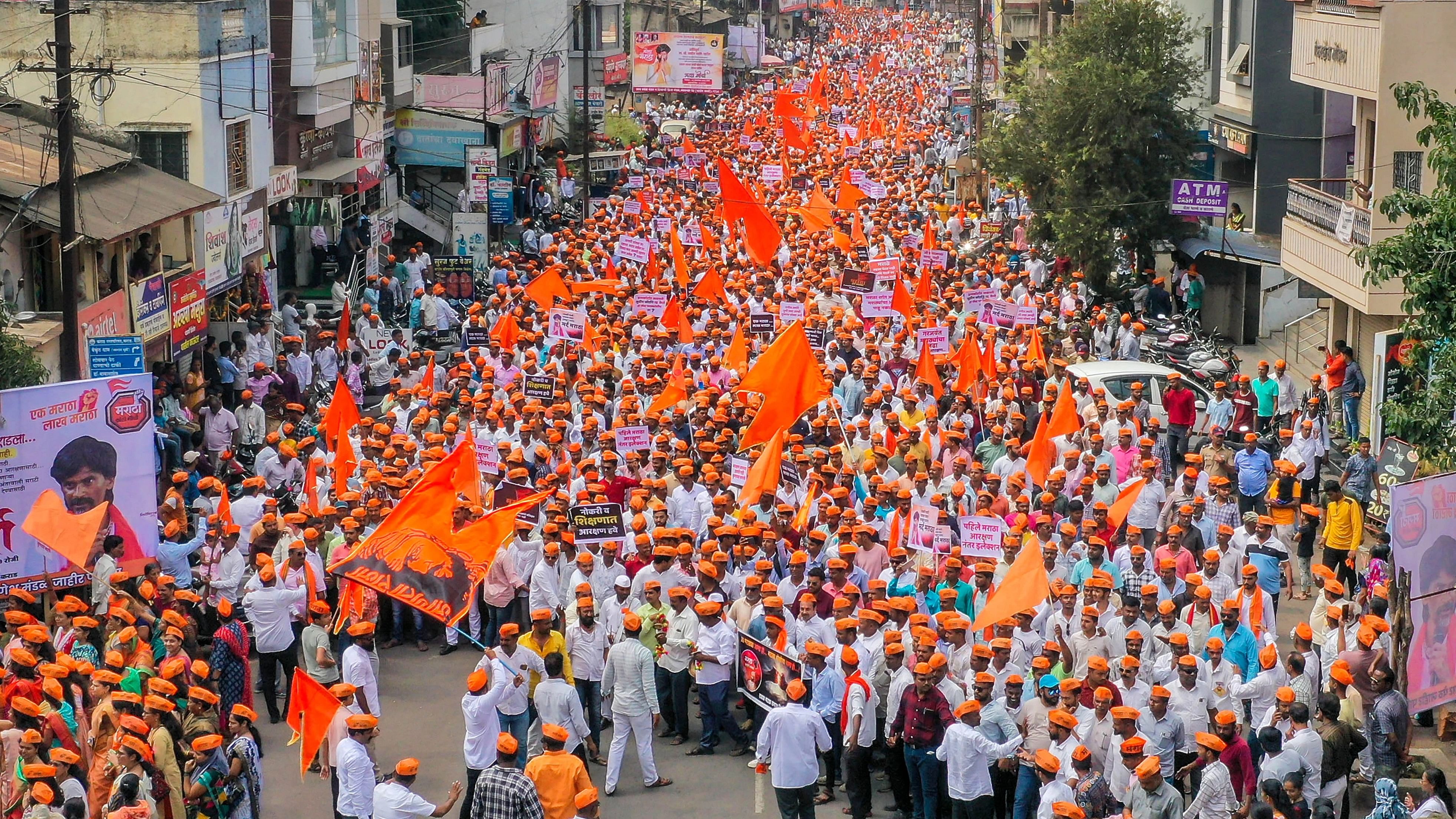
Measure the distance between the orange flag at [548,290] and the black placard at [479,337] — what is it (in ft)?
3.91

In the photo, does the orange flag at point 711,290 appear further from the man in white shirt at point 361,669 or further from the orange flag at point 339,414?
the man in white shirt at point 361,669

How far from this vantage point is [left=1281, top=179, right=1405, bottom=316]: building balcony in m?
21.5

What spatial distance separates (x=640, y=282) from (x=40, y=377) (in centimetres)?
1274

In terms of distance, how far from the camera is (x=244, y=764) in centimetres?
1045

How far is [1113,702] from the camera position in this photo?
11.1 meters

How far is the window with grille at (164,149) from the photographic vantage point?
25281 mm

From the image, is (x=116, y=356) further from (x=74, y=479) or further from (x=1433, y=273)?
(x=1433, y=273)

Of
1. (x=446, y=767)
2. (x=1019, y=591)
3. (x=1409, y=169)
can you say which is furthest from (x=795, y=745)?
(x=1409, y=169)

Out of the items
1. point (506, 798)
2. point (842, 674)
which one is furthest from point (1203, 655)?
point (506, 798)

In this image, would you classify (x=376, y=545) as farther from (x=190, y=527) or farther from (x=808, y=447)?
(x=808, y=447)

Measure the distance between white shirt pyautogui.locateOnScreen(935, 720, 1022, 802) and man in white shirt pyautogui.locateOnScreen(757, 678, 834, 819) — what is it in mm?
757

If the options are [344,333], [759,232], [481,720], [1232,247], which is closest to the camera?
[481,720]

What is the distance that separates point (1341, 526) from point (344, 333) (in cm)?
1339

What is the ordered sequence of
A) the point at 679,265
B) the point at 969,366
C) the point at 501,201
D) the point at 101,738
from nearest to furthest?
the point at 101,738, the point at 969,366, the point at 679,265, the point at 501,201
